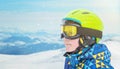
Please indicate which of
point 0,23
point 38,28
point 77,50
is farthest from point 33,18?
point 77,50

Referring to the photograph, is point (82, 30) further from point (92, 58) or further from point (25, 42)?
point (25, 42)

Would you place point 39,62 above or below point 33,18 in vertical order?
below

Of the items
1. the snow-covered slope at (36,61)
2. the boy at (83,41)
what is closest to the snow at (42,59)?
the snow-covered slope at (36,61)

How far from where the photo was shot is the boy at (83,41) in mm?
1130

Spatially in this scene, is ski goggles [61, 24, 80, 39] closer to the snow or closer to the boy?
the boy

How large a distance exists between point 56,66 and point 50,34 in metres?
0.22

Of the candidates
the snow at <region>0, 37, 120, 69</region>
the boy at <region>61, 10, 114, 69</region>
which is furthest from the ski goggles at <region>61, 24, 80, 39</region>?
the snow at <region>0, 37, 120, 69</region>

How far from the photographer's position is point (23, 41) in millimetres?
1983

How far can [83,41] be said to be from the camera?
1188 mm

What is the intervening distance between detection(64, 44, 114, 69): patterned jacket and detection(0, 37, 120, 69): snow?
738 millimetres

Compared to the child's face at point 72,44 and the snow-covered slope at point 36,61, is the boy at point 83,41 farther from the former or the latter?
the snow-covered slope at point 36,61

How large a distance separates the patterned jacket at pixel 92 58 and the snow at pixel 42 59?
738 mm

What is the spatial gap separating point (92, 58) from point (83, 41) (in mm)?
99

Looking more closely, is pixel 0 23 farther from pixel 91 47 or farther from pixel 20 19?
pixel 91 47
